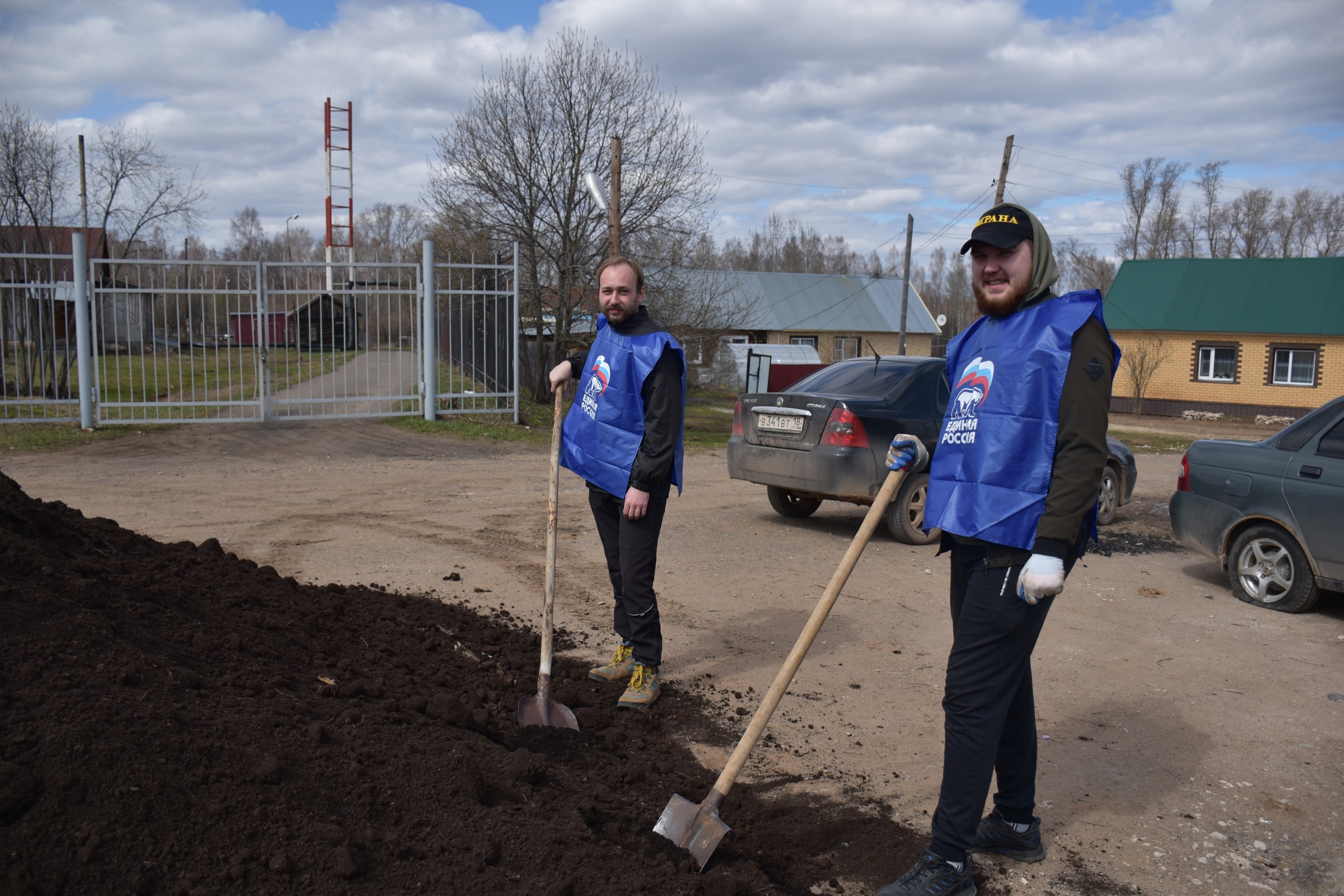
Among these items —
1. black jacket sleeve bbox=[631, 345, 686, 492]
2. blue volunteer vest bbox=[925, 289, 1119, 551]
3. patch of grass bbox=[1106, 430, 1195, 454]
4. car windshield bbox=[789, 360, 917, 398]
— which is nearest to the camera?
blue volunteer vest bbox=[925, 289, 1119, 551]

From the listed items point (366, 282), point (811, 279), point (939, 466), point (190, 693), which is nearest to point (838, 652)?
point (939, 466)

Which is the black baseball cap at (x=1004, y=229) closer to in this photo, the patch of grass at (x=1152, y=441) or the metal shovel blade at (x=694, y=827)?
the metal shovel blade at (x=694, y=827)

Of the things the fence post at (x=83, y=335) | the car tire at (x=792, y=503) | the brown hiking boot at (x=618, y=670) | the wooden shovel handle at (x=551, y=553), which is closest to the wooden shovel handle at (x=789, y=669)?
the wooden shovel handle at (x=551, y=553)

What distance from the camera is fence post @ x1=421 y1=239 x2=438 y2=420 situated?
14508 millimetres

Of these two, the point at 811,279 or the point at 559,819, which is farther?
the point at 811,279

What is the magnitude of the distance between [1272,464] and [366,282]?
1368cm

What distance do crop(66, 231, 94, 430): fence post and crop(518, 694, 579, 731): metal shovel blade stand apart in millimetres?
12101

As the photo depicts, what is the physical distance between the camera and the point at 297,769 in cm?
261

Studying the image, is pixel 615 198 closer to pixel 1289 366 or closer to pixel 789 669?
pixel 789 669

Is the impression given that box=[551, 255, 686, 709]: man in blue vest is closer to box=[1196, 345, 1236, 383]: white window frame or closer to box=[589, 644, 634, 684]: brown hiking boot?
box=[589, 644, 634, 684]: brown hiking boot

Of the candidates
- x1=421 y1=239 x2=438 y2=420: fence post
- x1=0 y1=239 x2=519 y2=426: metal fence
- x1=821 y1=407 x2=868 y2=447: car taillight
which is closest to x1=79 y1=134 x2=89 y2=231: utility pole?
x1=0 y1=239 x2=519 y2=426: metal fence

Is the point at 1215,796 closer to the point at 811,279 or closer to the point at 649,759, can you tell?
the point at 649,759

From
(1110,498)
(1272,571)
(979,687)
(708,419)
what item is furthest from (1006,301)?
(708,419)

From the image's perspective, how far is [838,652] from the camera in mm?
5145
